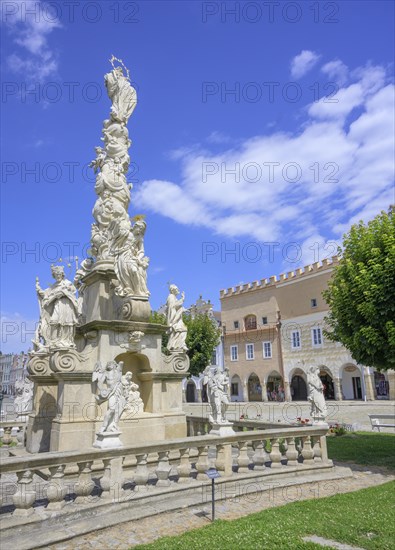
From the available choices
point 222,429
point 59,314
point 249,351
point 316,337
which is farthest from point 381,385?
point 59,314

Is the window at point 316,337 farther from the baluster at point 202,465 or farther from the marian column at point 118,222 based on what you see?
the baluster at point 202,465

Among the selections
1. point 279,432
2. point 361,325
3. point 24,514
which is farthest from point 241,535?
point 361,325

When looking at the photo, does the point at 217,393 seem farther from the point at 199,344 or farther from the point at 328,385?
the point at 328,385

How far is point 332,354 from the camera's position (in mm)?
40688

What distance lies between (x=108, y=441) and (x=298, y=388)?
42.3 meters

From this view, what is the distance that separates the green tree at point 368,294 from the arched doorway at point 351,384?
101 feet

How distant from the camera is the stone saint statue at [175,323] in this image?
438 inches

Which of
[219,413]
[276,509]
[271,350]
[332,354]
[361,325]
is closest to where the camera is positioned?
[276,509]

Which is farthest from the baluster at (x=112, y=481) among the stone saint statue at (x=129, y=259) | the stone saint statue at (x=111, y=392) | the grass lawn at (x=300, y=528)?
the stone saint statue at (x=129, y=259)

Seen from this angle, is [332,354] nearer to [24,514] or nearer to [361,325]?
[361,325]

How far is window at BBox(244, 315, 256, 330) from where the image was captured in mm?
49844

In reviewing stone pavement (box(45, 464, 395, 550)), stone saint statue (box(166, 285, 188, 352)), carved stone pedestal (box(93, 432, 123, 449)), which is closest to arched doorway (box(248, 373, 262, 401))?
stone saint statue (box(166, 285, 188, 352))

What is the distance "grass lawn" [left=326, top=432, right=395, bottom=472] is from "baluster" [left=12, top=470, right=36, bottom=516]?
27.6 ft

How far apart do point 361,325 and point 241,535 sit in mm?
7863
